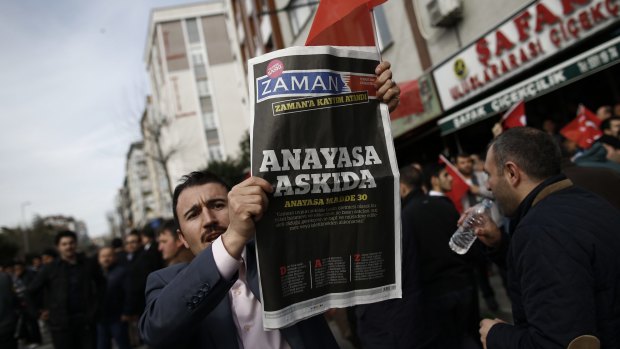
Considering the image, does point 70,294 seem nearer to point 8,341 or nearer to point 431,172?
point 8,341

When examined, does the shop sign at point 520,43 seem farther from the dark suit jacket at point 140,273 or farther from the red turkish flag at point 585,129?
the dark suit jacket at point 140,273

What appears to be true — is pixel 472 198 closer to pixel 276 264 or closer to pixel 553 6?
pixel 553 6

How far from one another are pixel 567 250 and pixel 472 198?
5.16 metres

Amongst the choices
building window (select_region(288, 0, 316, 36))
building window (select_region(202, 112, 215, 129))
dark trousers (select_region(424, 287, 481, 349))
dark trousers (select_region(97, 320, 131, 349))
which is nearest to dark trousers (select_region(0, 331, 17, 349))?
dark trousers (select_region(97, 320, 131, 349))

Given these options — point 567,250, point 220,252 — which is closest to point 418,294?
point 567,250

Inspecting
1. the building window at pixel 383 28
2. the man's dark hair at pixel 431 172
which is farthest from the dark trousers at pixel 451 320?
the building window at pixel 383 28

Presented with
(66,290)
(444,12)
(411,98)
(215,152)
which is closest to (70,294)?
(66,290)

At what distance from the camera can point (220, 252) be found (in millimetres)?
1389

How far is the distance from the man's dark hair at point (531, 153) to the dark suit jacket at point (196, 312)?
4.17ft

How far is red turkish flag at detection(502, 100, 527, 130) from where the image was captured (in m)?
4.48

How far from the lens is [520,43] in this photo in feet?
24.6

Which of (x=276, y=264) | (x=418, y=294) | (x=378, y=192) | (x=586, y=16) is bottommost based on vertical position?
(x=418, y=294)

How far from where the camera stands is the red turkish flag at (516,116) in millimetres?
4477

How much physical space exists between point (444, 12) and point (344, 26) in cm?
808
